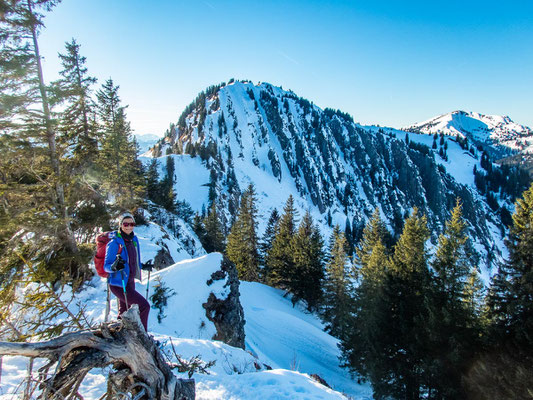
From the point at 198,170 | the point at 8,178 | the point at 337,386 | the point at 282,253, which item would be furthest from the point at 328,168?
the point at 8,178

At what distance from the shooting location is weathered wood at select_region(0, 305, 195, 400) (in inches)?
87.6

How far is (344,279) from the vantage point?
86.8 feet

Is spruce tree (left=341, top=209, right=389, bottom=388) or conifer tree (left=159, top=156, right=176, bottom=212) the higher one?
conifer tree (left=159, top=156, right=176, bottom=212)

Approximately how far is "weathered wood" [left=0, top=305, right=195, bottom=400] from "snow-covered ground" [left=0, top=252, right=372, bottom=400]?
391mm

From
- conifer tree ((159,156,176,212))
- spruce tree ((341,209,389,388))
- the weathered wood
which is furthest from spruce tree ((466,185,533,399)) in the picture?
conifer tree ((159,156,176,212))

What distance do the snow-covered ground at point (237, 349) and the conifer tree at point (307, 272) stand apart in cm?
184

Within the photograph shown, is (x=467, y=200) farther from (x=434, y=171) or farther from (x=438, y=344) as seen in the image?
(x=438, y=344)

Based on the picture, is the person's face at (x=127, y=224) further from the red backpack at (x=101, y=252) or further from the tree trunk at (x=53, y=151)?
the tree trunk at (x=53, y=151)

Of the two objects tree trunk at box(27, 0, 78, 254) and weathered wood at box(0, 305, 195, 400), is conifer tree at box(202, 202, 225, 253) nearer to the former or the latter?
tree trunk at box(27, 0, 78, 254)

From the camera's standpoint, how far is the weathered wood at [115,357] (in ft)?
7.30

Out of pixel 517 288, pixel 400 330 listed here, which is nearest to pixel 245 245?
pixel 400 330

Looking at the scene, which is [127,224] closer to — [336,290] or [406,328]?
[406,328]

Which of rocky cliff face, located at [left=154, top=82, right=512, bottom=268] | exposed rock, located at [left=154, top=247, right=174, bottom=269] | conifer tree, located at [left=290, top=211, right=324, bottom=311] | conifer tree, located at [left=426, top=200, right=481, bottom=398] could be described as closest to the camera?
conifer tree, located at [left=426, top=200, right=481, bottom=398]

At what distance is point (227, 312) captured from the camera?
39.7ft
